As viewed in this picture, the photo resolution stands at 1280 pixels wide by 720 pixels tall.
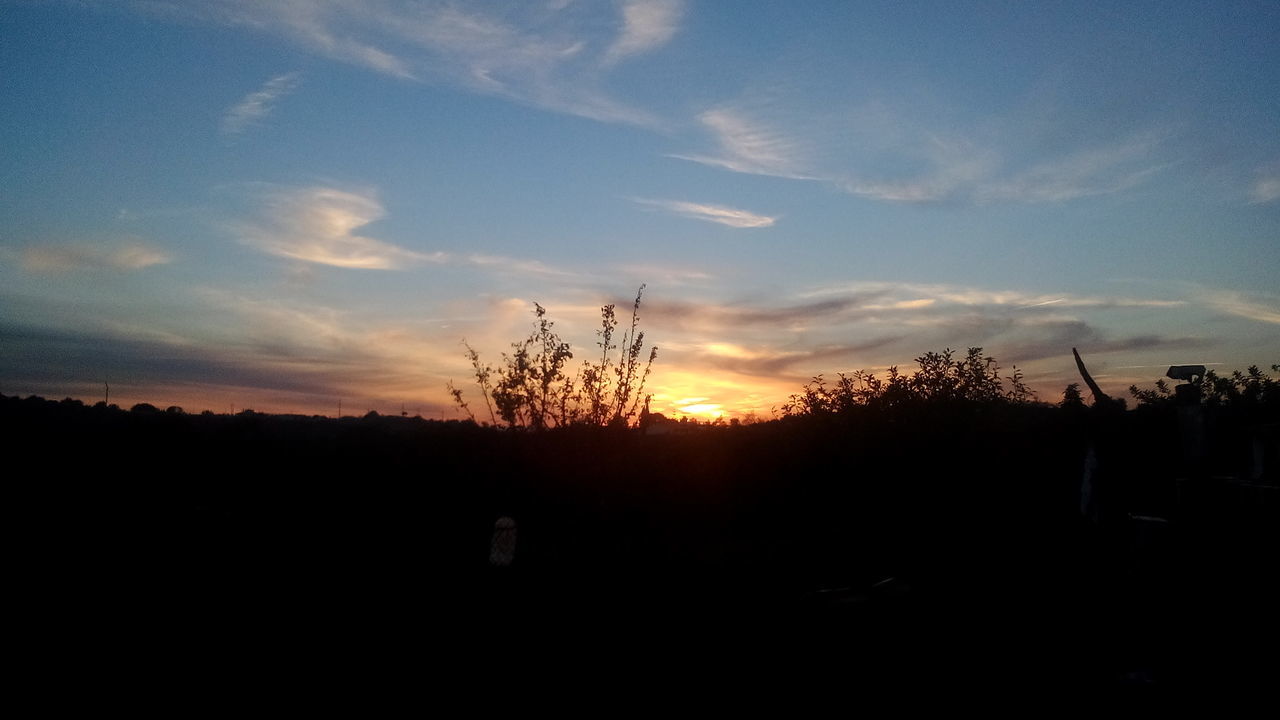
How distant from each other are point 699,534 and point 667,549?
248 centimetres

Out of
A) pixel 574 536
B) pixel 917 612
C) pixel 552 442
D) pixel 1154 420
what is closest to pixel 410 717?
pixel 917 612

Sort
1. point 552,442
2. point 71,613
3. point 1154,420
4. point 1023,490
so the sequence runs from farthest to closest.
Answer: point 552,442
point 1154,420
point 1023,490
point 71,613

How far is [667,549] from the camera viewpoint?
15.2 m

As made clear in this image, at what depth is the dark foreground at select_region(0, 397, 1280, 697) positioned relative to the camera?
751cm

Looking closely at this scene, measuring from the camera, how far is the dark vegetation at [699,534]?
7859mm

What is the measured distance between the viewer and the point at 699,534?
17.6 metres

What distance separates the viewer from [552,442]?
18109mm

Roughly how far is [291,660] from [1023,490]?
42.7ft

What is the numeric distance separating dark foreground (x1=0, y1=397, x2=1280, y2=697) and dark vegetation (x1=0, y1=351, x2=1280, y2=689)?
5 centimetres

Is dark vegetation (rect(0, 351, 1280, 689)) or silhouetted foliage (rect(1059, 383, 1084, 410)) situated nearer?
dark vegetation (rect(0, 351, 1280, 689))

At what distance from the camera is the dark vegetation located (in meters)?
7.86

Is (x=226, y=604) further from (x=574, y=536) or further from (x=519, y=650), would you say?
(x=574, y=536)

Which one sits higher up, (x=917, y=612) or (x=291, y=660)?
(x=917, y=612)

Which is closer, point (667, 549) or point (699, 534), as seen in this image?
point (667, 549)
